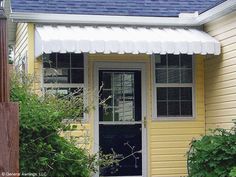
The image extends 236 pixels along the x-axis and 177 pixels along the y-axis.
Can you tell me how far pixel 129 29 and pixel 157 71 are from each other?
98cm

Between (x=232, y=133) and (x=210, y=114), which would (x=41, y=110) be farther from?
(x=210, y=114)

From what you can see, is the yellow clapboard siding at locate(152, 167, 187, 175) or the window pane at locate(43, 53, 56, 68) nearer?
the window pane at locate(43, 53, 56, 68)

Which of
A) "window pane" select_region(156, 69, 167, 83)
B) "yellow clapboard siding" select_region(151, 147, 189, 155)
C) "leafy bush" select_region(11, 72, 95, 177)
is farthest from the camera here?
"window pane" select_region(156, 69, 167, 83)

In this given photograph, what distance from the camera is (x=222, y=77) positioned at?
917 centimetres

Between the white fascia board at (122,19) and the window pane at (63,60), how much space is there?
0.60 meters

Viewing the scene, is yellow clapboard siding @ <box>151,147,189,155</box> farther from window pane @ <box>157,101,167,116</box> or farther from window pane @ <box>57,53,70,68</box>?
window pane @ <box>57,53,70,68</box>

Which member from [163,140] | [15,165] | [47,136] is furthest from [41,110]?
Result: [163,140]

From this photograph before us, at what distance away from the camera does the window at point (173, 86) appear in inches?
386

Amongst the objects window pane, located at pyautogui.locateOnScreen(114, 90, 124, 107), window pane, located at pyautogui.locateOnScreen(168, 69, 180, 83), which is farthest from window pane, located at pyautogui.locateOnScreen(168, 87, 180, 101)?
window pane, located at pyautogui.locateOnScreen(114, 90, 124, 107)

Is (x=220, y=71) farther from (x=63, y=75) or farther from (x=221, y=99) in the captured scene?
(x=63, y=75)

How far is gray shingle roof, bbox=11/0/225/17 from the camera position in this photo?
9.55m

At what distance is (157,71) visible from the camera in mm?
9797

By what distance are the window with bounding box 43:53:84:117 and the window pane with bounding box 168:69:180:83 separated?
1684 millimetres

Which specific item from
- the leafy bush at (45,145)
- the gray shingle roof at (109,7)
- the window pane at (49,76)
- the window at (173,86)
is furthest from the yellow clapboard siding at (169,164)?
the leafy bush at (45,145)
